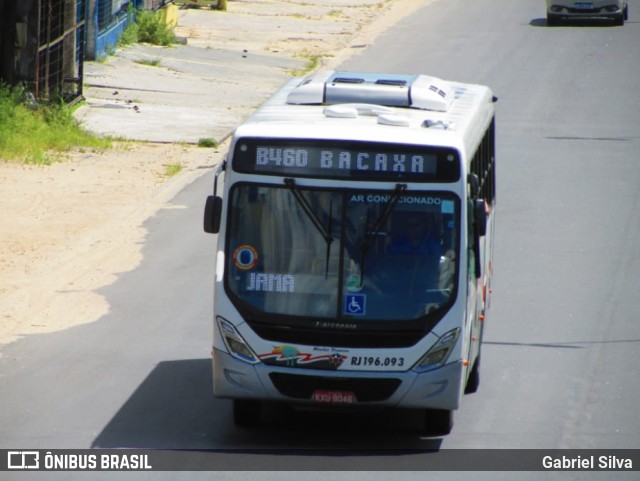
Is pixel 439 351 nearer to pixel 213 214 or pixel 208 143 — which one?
pixel 213 214

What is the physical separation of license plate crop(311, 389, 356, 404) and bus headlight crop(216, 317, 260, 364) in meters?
0.54

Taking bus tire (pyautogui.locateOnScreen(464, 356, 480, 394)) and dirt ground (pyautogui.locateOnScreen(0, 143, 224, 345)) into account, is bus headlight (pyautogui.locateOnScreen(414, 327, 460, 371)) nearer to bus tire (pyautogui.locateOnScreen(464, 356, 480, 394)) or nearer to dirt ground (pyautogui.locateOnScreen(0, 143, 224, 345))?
bus tire (pyautogui.locateOnScreen(464, 356, 480, 394))

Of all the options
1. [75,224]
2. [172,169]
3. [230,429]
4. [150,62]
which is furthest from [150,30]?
[230,429]

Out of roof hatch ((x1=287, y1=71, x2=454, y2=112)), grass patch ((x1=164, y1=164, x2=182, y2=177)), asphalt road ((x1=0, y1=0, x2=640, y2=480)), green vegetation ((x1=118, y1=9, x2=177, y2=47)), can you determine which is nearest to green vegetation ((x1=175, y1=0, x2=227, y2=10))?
green vegetation ((x1=118, y1=9, x2=177, y2=47))

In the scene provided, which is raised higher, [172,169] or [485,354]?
[485,354]

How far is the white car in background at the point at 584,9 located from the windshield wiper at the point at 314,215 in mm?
31635

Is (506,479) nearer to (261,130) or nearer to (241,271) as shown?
(241,271)

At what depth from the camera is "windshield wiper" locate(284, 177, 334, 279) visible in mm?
10258

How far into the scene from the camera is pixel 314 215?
10289 millimetres

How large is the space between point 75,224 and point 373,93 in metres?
7.70

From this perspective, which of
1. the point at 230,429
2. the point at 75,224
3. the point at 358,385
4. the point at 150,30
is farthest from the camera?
the point at 150,30

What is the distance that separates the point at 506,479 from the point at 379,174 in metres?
2.55

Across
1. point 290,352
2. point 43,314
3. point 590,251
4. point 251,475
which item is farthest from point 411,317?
point 590,251

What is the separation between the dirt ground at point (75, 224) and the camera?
14.4m
